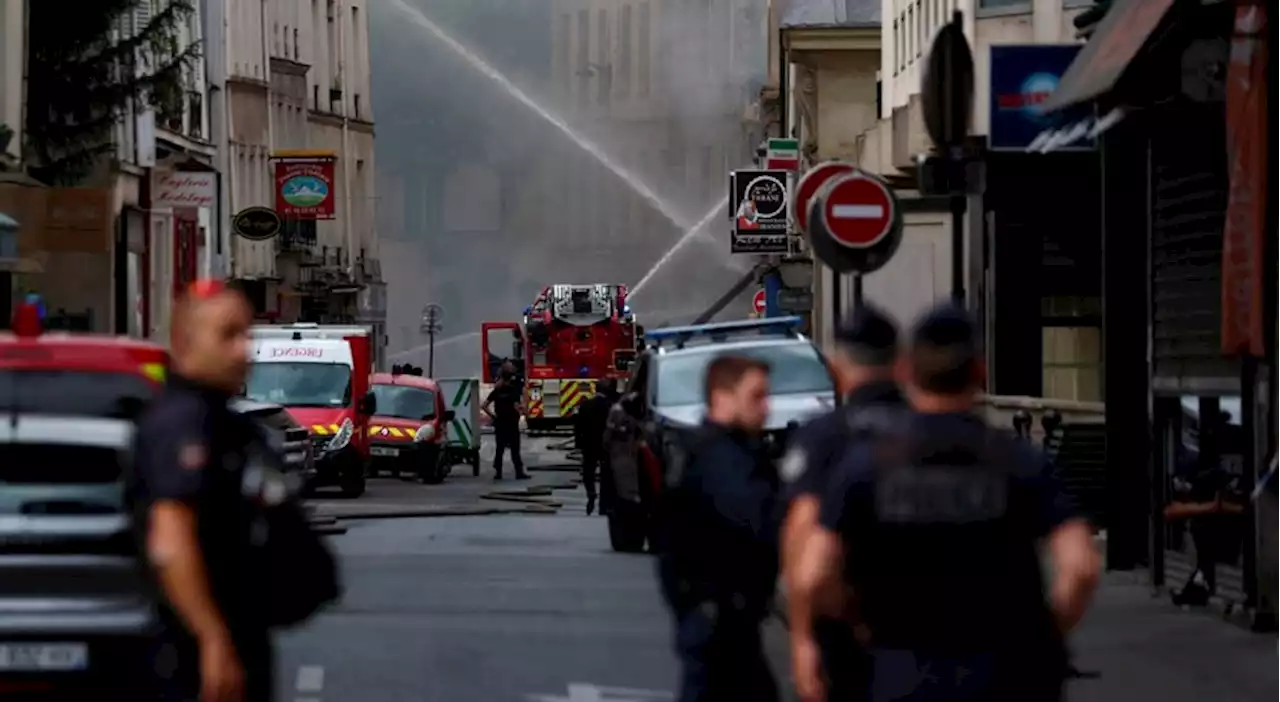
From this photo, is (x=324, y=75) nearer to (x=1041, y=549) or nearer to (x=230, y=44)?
(x=230, y=44)

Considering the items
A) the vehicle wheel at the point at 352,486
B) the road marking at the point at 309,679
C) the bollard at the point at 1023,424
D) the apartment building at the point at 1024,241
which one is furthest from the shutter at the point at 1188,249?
the vehicle wheel at the point at 352,486

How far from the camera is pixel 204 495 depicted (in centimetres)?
740

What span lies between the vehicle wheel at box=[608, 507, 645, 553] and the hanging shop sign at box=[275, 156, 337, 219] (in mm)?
37493

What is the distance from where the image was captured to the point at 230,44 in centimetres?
6625

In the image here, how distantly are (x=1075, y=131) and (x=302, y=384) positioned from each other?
2221 centimetres

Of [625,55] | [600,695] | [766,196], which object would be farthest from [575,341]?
[600,695]

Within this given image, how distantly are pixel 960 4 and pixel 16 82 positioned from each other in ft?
40.2

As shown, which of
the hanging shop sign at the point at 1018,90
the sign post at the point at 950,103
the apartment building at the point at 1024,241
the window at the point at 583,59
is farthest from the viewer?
the window at the point at 583,59

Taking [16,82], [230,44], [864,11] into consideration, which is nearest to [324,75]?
[230,44]

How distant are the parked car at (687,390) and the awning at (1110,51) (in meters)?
4.74

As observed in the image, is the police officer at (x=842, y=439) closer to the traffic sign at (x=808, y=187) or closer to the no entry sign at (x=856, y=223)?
the no entry sign at (x=856, y=223)

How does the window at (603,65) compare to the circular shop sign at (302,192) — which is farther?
the window at (603,65)

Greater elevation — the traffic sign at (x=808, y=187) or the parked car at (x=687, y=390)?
the traffic sign at (x=808, y=187)

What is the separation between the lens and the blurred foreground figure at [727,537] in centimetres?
897
